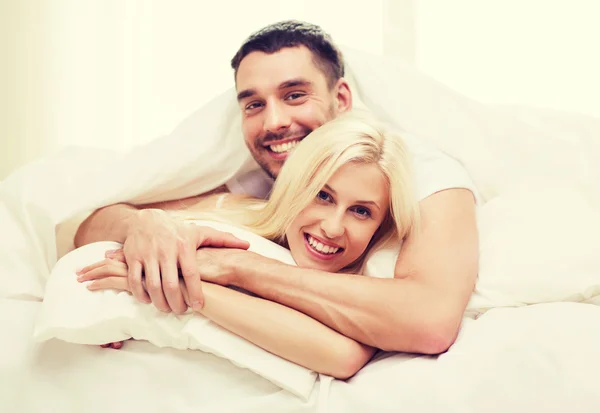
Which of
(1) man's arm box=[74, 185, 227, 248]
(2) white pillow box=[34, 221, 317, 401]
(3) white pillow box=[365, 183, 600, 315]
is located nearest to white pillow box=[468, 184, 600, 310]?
(3) white pillow box=[365, 183, 600, 315]

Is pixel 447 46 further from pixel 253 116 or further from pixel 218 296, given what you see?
pixel 218 296

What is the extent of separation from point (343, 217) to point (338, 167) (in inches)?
3.8

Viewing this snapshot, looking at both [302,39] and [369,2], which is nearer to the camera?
[302,39]

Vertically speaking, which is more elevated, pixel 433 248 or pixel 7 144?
pixel 433 248

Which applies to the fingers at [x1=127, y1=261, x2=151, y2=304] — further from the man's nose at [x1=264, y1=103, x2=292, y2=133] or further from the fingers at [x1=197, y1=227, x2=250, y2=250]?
the man's nose at [x1=264, y1=103, x2=292, y2=133]

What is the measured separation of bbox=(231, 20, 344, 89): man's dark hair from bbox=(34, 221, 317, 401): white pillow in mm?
811

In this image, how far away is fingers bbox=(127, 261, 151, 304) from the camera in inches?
32.0

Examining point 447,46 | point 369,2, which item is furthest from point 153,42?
point 447,46

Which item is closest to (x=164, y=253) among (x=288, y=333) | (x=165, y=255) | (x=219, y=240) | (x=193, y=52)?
(x=165, y=255)

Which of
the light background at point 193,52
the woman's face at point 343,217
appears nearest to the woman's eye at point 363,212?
the woman's face at point 343,217

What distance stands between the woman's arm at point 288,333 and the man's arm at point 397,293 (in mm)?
33

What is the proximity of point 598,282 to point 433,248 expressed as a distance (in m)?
0.31

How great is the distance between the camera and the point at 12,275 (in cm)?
110

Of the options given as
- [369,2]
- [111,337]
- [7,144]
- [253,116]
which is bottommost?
[7,144]
